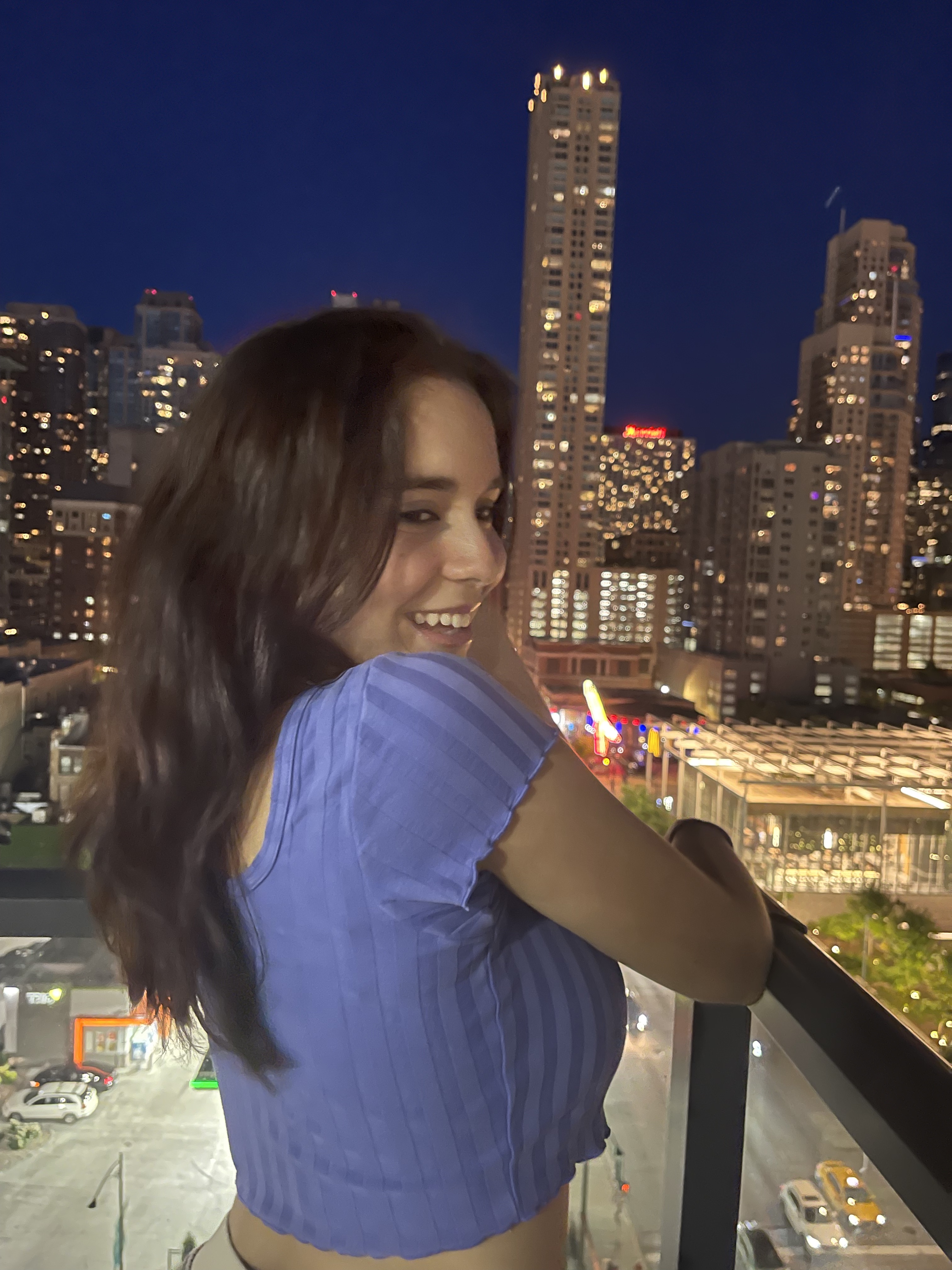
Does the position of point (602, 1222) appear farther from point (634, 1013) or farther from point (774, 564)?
point (774, 564)

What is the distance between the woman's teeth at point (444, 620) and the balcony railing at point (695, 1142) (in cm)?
25

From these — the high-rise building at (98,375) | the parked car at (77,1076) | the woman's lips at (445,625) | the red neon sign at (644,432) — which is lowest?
the parked car at (77,1076)

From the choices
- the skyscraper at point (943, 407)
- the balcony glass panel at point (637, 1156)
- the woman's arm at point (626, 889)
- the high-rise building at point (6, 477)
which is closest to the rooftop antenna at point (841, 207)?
the skyscraper at point (943, 407)

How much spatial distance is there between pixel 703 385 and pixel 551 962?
24305 millimetres

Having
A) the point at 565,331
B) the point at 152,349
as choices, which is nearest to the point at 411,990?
the point at 152,349

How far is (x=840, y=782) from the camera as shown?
7.79 metres

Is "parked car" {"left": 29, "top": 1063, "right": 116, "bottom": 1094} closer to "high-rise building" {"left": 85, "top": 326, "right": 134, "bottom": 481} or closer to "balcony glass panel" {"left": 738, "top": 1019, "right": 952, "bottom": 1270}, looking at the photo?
"balcony glass panel" {"left": 738, "top": 1019, "right": 952, "bottom": 1270}

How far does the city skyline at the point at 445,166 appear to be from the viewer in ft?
14.2

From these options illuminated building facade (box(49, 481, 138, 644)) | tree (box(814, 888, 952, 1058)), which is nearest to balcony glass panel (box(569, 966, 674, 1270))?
illuminated building facade (box(49, 481, 138, 644))

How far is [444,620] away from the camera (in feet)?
1.63

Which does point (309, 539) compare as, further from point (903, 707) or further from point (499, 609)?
point (903, 707)

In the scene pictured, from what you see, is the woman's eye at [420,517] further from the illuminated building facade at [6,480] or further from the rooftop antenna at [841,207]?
the rooftop antenna at [841,207]

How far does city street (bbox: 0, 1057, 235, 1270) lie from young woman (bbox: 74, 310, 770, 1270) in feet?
1.04

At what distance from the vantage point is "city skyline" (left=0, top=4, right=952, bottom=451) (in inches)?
170
